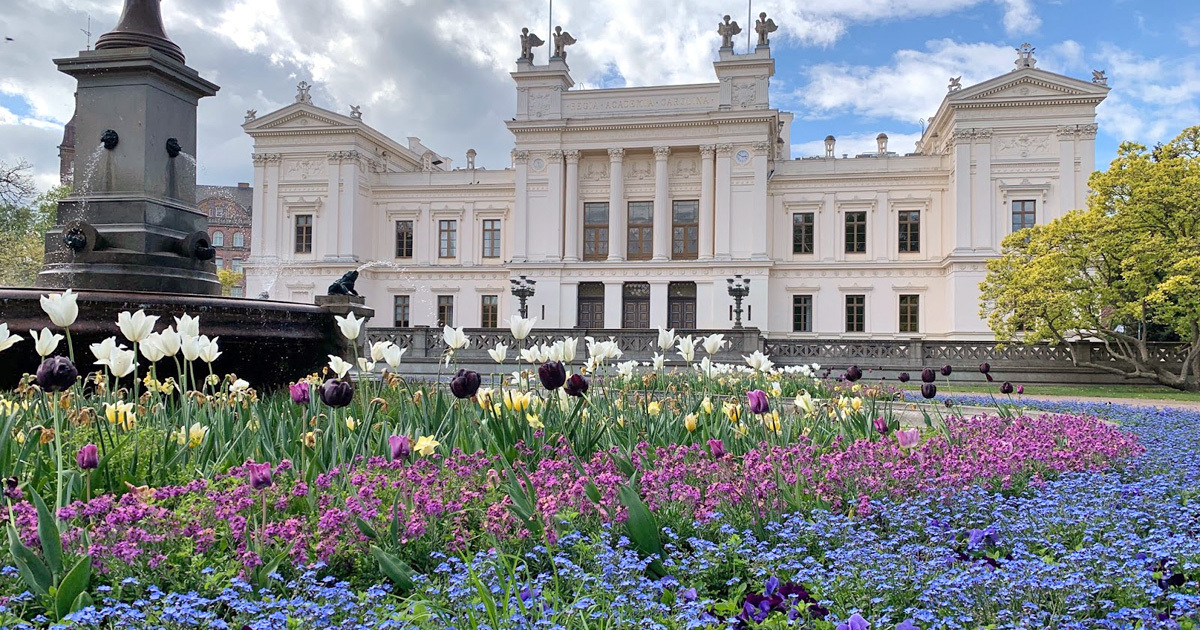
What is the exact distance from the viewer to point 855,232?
4269cm

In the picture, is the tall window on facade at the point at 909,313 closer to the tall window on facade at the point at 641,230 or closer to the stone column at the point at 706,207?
the stone column at the point at 706,207

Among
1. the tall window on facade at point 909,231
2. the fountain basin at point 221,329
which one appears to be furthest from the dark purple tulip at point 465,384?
the tall window on facade at point 909,231

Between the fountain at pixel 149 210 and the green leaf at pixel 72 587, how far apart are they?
4.81 meters

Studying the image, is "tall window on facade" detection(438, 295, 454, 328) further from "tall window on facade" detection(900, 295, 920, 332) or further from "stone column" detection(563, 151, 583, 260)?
"tall window on facade" detection(900, 295, 920, 332)

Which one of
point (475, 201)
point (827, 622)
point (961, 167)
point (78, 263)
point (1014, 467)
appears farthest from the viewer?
point (475, 201)

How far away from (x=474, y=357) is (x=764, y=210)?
61.5 feet

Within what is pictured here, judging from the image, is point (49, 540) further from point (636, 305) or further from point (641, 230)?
point (641, 230)

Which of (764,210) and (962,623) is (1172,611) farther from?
(764,210)

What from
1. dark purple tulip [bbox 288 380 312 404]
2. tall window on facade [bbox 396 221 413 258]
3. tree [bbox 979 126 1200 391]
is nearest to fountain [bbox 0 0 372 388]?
dark purple tulip [bbox 288 380 312 404]

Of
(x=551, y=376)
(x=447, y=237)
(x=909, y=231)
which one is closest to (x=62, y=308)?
(x=551, y=376)

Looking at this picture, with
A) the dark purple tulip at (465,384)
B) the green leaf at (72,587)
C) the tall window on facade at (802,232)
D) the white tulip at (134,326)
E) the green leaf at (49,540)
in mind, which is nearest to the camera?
the green leaf at (72,587)

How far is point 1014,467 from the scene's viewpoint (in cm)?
491

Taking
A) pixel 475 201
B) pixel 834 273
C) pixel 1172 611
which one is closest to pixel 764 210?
pixel 834 273

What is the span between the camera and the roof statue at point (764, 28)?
4322cm
